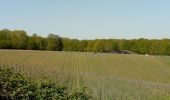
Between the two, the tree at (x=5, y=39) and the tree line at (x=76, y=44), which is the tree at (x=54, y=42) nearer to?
the tree line at (x=76, y=44)

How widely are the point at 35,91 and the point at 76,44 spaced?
384 feet

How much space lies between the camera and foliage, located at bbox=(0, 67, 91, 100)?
10.3 meters

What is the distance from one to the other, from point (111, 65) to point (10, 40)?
5524cm

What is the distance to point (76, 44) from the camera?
128 m

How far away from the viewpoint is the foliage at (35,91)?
10.3 metres

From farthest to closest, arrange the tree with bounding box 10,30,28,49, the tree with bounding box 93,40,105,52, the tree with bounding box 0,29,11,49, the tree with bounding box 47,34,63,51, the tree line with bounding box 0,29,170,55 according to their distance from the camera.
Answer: the tree with bounding box 93,40,105,52
the tree with bounding box 47,34,63,51
the tree line with bounding box 0,29,170,55
the tree with bounding box 10,30,28,49
the tree with bounding box 0,29,11,49

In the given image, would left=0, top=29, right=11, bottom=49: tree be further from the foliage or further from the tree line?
the foliage

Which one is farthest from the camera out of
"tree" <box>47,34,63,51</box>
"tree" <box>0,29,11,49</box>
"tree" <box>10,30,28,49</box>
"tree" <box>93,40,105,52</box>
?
"tree" <box>93,40,105,52</box>

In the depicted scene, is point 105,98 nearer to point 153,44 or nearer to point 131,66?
point 131,66

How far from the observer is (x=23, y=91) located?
1131 centimetres

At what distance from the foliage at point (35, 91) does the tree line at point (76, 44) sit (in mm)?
85617

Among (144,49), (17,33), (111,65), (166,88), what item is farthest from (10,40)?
(166,88)

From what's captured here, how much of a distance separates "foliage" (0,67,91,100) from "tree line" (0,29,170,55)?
85.6m

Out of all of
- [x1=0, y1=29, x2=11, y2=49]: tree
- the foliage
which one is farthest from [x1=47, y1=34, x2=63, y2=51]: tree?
the foliage
